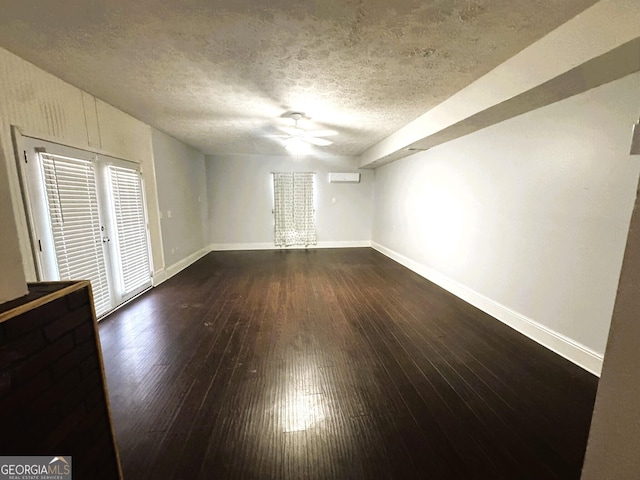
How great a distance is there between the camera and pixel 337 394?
180 cm

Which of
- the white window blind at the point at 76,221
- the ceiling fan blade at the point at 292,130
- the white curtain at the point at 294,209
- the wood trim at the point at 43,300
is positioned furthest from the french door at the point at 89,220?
the white curtain at the point at 294,209

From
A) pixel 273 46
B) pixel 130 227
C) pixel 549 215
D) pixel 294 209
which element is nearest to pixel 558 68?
pixel 549 215

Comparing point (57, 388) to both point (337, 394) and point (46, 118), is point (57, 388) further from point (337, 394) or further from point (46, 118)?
point (46, 118)

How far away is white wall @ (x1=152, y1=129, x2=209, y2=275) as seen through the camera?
169 inches

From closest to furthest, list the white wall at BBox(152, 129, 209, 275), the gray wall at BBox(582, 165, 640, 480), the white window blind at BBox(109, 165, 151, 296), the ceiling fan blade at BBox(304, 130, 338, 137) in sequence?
1. the gray wall at BBox(582, 165, 640, 480)
2. the white window blind at BBox(109, 165, 151, 296)
3. the ceiling fan blade at BBox(304, 130, 338, 137)
4. the white wall at BBox(152, 129, 209, 275)

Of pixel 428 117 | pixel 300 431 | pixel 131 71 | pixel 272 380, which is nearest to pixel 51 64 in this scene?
pixel 131 71

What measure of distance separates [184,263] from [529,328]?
542 centimetres

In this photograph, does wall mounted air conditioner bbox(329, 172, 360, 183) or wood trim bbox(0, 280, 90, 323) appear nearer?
wood trim bbox(0, 280, 90, 323)

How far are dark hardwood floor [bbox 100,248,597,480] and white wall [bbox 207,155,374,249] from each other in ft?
11.8

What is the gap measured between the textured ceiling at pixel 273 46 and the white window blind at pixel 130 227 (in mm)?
900

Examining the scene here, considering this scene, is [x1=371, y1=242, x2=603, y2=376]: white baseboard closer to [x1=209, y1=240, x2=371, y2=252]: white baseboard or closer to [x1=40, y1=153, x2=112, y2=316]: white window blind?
[x1=209, y1=240, x2=371, y2=252]: white baseboard

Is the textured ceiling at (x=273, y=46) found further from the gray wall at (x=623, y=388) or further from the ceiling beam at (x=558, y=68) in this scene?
the gray wall at (x=623, y=388)

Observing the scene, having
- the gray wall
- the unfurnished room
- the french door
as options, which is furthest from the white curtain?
the gray wall

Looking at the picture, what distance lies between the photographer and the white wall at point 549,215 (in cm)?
189
